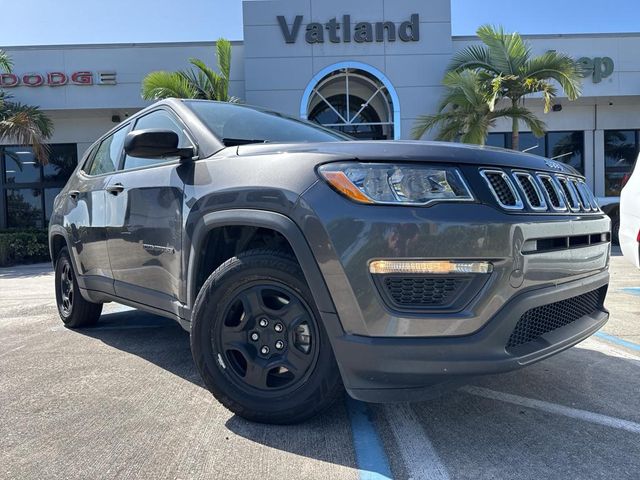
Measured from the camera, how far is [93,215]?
3.82 metres

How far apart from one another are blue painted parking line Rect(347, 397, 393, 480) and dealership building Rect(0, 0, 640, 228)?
11977 mm

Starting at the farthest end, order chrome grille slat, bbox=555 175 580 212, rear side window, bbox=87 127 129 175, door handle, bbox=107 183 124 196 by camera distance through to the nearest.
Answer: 1. rear side window, bbox=87 127 129 175
2. door handle, bbox=107 183 124 196
3. chrome grille slat, bbox=555 175 580 212

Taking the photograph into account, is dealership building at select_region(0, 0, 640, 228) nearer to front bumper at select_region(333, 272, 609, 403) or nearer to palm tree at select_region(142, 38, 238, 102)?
palm tree at select_region(142, 38, 238, 102)

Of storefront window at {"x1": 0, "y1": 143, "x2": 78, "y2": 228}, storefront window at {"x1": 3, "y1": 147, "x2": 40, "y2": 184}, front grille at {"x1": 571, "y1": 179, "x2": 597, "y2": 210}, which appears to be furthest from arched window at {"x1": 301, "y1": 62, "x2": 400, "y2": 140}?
front grille at {"x1": 571, "y1": 179, "x2": 597, "y2": 210}

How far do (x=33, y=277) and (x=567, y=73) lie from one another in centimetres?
1270

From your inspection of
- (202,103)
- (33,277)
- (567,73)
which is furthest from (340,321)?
(567,73)

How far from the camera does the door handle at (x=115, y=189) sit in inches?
135

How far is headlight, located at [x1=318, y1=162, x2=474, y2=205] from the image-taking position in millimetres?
2092

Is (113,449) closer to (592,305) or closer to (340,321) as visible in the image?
(340,321)

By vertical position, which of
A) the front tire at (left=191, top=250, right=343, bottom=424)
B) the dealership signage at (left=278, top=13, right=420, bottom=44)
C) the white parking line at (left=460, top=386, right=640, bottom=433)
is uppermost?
the dealership signage at (left=278, top=13, right=420, bottom=44)

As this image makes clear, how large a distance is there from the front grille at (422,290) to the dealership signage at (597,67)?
15476 millimetres

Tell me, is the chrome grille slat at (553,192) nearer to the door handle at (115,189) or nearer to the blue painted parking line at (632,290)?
the door handle at (115,189)

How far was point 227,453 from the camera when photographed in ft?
7.42

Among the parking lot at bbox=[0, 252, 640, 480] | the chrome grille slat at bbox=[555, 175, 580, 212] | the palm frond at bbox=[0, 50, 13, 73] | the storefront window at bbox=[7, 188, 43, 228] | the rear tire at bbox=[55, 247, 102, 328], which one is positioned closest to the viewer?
the parking lot at bbox=[0, 252, 640, 480]
